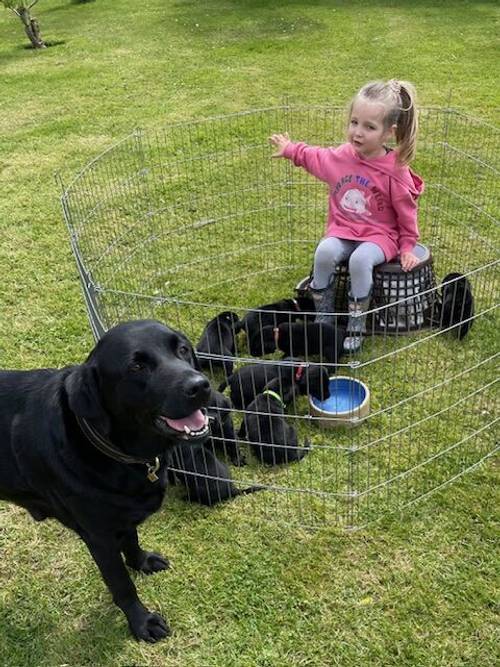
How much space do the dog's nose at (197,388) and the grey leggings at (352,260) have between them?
224cm

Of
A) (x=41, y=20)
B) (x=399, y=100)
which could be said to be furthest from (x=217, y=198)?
(x=41, y=20)

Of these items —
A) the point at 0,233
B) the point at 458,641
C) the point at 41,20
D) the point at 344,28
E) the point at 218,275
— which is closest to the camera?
the point at 458,641

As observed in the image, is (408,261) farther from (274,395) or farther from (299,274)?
(274,395)

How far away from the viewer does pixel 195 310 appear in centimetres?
466

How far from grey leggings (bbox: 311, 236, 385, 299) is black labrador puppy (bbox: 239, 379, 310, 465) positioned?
114 cm

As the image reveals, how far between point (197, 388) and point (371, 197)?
2613 mm

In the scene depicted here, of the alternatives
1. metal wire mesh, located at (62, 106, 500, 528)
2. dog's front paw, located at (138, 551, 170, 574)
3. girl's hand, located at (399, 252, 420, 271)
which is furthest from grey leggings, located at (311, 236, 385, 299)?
dog's front paw, located at (138, 551, 170, 574)

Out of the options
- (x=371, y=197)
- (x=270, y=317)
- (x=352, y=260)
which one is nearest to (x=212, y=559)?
(x=270, y=317)

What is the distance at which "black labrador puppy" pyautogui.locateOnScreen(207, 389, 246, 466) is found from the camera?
3.29 m

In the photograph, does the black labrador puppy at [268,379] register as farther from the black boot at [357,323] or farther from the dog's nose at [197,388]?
the dog's nose at [197,388]

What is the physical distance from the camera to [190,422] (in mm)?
2273

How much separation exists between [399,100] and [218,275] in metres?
1.85

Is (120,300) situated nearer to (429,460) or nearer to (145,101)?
(429,460)

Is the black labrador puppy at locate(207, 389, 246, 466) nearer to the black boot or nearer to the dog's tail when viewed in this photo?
the dog's tail
